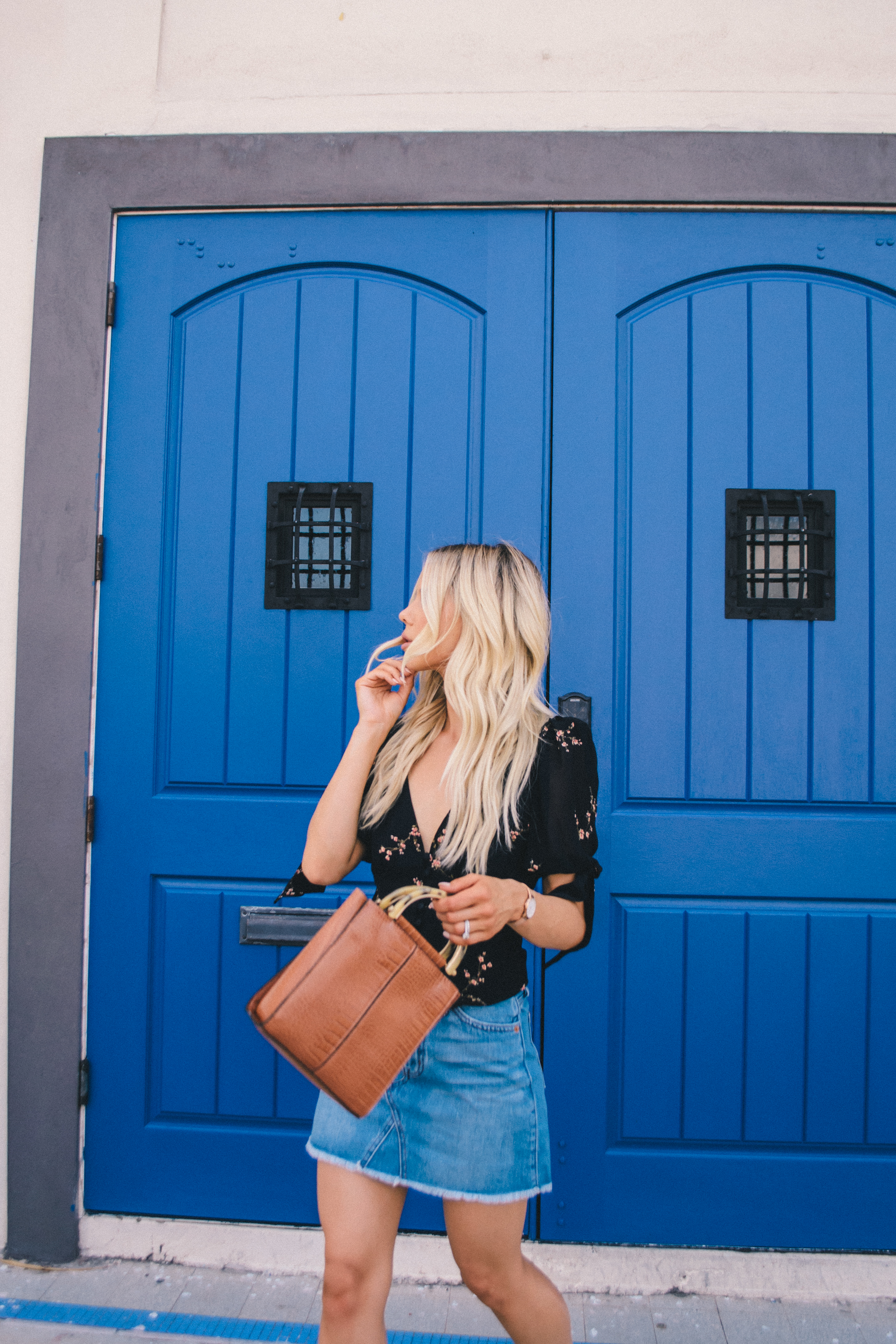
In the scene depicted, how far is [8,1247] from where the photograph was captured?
7.08 feet

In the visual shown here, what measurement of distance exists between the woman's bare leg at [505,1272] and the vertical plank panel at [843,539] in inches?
53.6

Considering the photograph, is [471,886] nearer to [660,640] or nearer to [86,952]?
[660,640]

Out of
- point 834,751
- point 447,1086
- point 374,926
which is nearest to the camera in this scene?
point 374,926

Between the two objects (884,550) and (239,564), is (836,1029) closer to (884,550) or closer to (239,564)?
(884,550)

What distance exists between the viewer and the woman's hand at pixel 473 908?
3.94 ft

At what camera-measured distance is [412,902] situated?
50.4 inches

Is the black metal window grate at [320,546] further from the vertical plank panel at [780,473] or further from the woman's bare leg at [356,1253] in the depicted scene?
the woman's bare leg at [356,1253]

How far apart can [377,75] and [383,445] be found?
1061 mm

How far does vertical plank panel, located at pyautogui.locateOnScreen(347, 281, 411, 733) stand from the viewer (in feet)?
7.23

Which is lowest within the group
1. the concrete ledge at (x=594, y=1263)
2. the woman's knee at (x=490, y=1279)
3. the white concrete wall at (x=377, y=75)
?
the concrete ledge at (x=594, y=1263)

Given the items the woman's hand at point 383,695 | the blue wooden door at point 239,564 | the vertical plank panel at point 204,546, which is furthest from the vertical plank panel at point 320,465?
the woman's hand at point 383,695

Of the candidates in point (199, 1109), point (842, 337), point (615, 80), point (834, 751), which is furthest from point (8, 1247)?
point (615, 80)

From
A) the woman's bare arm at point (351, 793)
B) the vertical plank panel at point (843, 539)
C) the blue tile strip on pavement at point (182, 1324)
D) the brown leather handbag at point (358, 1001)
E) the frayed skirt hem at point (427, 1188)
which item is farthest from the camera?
the vertical plank panel at point (843, 539)

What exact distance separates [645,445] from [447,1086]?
5.59 ft
